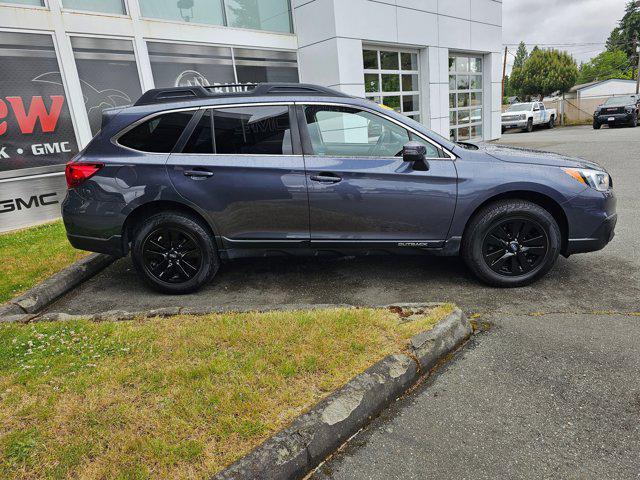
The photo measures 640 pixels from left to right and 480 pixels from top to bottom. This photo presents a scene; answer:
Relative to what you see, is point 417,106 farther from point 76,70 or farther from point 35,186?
point 35,186

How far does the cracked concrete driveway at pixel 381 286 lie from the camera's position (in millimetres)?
3889

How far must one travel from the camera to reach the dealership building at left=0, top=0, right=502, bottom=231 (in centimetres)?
743

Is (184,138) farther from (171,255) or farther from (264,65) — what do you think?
(264,65)

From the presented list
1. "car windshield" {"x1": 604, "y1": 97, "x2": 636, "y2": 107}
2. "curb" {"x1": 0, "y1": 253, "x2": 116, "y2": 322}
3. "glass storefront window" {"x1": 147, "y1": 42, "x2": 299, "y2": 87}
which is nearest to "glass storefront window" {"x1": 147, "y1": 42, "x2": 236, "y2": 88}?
"glass storefront window" {"x1": 147, "y1": 42, "x2": 299, "y2": 87}

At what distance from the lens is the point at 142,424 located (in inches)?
92.2

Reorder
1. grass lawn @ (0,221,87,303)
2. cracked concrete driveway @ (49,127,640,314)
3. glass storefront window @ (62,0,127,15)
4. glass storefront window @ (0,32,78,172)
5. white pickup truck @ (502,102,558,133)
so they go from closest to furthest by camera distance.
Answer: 1. cracked concrete driveway @ (49,127,640,314)
2. grass lawn @ (0,221,87,303)
3. glass storefront window @ (0,32,78,172)
4. glass storefront window @ (62,0,127,15)
5. white pickup truck @ (502,102,558,133)

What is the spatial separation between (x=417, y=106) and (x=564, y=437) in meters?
12.3

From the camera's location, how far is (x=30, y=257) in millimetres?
5418

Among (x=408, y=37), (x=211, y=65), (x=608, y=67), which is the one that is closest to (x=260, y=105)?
(x=211, y=65)

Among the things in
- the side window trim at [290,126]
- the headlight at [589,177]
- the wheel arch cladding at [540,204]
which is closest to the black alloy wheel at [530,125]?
the headlight at [589,177]

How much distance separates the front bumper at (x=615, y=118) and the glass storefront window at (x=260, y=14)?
21124 millimetres

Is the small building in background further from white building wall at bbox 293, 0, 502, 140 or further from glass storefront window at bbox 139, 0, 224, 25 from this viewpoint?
glass storefront window at bbox 139, 0, 224, 25

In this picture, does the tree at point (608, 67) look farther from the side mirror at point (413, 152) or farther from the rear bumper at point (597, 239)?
the side mirror at point (413, 152)

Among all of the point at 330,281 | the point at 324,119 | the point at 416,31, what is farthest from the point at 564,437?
the point at 416,31
